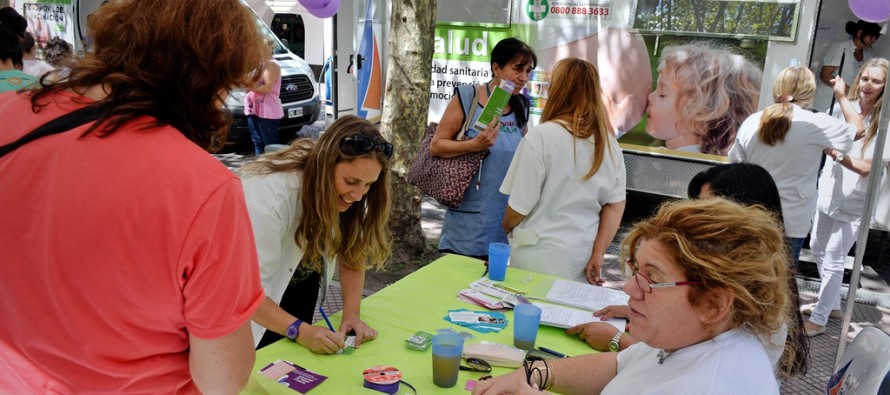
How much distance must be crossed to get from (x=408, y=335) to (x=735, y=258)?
1.13 m

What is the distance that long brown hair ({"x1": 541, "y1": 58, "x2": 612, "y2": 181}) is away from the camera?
9.25 feet

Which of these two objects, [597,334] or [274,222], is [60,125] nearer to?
[274,222]

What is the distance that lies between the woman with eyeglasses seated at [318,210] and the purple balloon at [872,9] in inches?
134

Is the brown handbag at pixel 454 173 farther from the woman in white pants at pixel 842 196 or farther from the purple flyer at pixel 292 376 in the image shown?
the woman in white pants at pixel 842 196

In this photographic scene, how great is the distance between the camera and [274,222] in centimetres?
198

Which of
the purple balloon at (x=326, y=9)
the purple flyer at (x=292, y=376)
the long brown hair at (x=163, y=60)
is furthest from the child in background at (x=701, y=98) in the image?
the long brown hair at (x=163, y=60)

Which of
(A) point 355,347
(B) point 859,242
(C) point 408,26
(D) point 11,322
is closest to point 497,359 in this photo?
(A) point 355,347

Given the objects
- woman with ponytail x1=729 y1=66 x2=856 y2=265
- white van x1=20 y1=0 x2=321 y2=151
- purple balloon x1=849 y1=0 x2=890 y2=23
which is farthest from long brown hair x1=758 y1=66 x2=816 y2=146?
white van x1=20 y1=0 x2=321 y2=151

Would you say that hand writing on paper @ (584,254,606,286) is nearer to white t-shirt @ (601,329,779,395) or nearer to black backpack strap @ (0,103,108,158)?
white t-shirt @ (601,329,779,395)

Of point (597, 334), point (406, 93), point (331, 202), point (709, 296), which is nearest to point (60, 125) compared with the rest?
point (331, 202)

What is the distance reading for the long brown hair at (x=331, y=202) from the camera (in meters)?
2.09

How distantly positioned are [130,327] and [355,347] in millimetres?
932

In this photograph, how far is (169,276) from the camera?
44.6 inches

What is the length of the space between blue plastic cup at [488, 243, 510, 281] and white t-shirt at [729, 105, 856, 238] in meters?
2.25
